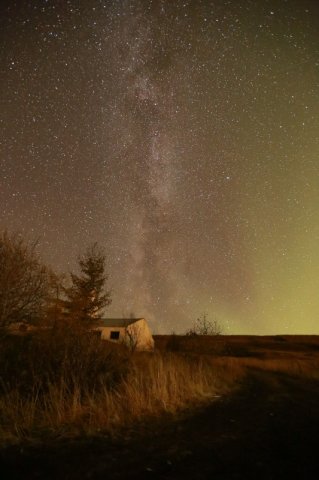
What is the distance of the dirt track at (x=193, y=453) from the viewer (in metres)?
3.51

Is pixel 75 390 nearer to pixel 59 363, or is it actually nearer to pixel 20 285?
pixel 59 363

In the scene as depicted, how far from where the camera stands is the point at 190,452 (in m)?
4.10

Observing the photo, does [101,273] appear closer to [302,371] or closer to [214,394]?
[302,371]

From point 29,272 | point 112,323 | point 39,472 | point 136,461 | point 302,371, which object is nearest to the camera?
point 39,472

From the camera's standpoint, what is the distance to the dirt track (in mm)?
3510

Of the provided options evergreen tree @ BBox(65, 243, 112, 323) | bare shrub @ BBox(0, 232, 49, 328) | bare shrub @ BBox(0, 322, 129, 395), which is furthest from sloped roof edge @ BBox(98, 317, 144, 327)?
bare shrub @ BBox(0, 322, 129, 395)

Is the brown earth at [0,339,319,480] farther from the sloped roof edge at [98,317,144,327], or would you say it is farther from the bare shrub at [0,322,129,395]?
the sloped roof edge at [98,317,144,327]

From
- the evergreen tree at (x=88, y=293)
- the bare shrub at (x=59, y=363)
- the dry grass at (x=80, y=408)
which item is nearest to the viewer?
the dry grass at (x=80, y=408)

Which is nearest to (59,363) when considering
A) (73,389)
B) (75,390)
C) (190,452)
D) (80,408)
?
(73,389)

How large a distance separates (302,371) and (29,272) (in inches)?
549

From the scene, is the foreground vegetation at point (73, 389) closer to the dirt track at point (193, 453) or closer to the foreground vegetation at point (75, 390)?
the foreground vegetation at point (75, 390)

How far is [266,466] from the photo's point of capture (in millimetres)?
3688

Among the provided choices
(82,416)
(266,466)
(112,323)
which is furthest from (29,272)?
(112,323)

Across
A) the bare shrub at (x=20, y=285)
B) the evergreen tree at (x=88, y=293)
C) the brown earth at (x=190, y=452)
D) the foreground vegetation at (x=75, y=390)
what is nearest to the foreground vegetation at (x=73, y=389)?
the foreground vegetation at (x=75, y=390)
